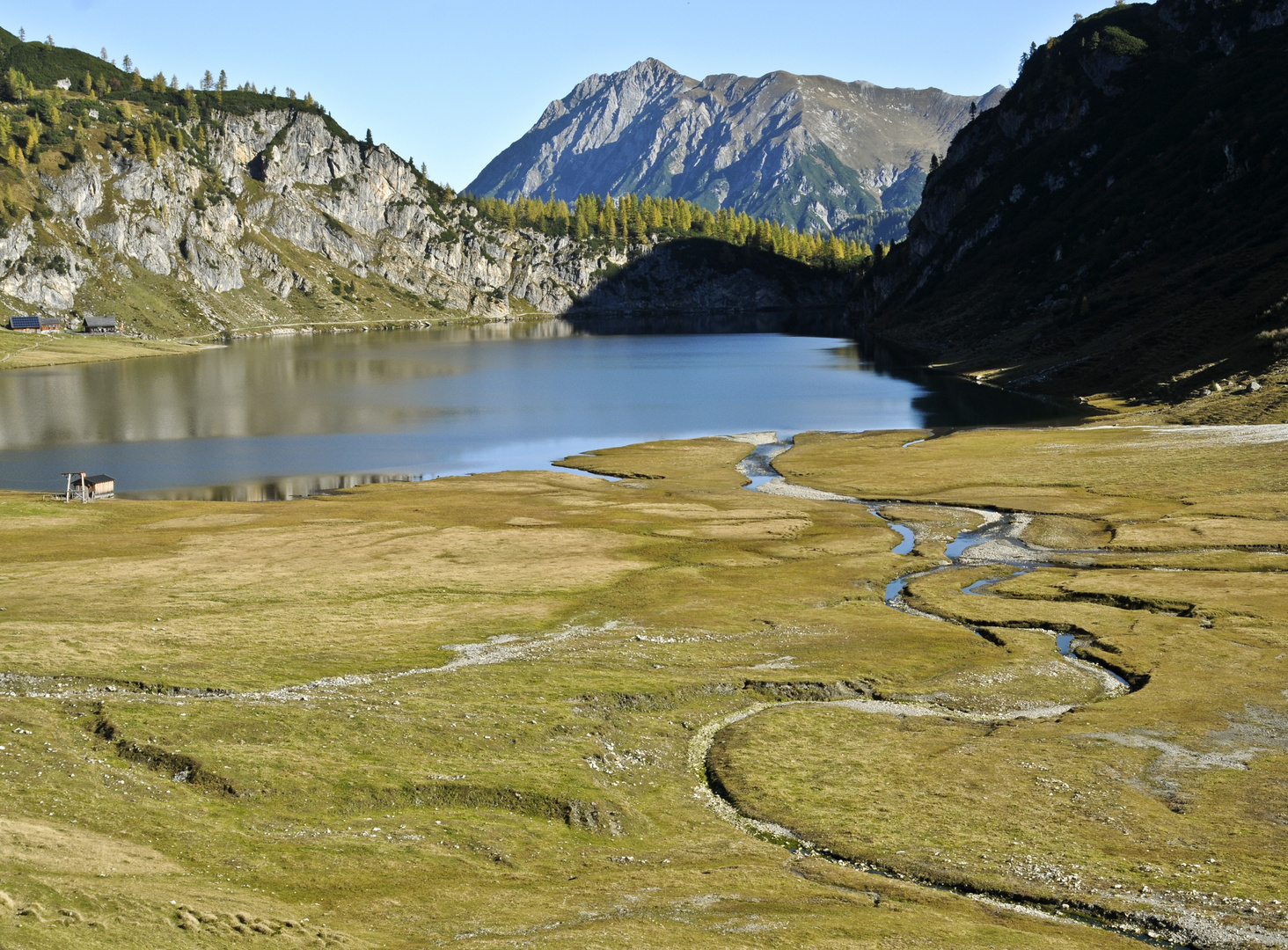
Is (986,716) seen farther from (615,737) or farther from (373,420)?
(373,420)

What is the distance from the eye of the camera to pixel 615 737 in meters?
38.2

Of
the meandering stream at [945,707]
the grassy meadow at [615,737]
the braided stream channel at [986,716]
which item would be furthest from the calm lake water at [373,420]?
the braided stream channel at [986,716]

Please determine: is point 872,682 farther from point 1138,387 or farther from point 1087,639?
point 1138,387

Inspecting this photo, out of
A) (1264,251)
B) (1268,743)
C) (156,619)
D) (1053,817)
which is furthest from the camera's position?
(1264,251)

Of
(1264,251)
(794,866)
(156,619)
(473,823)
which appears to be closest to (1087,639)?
(794,866)

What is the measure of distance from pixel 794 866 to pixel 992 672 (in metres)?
21.7

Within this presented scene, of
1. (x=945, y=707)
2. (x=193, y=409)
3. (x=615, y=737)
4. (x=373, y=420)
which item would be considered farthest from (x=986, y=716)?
(x=193, y=409)

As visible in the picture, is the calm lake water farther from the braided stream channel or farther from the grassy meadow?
the braided stream channel

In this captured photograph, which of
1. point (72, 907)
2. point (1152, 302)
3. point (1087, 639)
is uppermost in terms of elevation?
point (1152, 302)

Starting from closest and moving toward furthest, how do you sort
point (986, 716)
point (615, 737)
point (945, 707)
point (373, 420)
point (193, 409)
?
1. point (615, 737)
2. point (986, 716)
3. point (945, 707)
4. point (373, 420)
5. point (193, 409)

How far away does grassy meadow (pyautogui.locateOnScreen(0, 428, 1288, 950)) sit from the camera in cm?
2483

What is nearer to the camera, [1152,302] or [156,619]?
[156,619]

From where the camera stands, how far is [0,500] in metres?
83.6

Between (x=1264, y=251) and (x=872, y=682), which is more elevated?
(x=1264, y=251)
